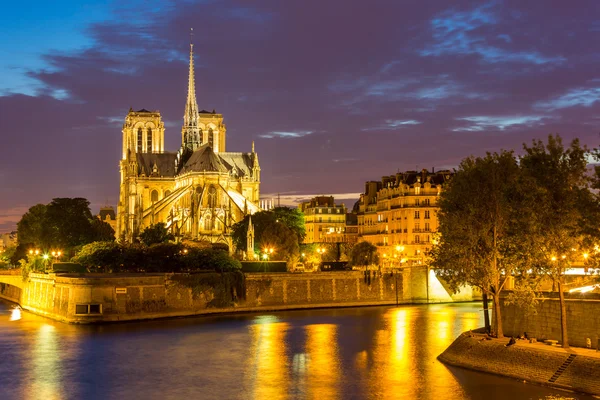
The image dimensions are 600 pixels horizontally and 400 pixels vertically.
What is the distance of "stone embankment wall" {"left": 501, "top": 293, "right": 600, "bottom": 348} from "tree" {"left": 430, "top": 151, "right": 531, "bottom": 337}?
0.97m

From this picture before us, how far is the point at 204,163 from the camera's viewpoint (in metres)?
106

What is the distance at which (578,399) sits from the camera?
94.7 ft

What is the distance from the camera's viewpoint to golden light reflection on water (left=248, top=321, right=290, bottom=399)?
33531 millimetres

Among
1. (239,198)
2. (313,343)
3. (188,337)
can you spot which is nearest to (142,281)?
(188,337)

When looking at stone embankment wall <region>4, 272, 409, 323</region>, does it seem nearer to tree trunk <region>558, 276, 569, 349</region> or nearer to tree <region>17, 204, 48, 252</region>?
tree <region>17, 204, 48, 252</region>

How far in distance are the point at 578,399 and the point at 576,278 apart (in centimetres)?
2474

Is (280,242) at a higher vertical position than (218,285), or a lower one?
higher

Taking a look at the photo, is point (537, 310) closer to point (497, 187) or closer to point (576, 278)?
point (497, 187)

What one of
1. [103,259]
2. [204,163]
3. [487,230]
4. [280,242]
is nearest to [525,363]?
[487,230]

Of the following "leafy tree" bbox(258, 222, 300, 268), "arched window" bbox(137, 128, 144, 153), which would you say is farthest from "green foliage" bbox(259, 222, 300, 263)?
"arched window" bbox(137, 128, 144, 153)

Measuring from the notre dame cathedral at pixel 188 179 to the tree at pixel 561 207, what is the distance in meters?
59.2

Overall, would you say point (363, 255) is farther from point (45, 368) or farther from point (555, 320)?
point (555, 320)

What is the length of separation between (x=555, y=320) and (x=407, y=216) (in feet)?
177

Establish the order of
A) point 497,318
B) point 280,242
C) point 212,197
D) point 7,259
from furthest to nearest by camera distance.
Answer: point 7,259 < point 212,197 < point 280,242 < point 497,318
